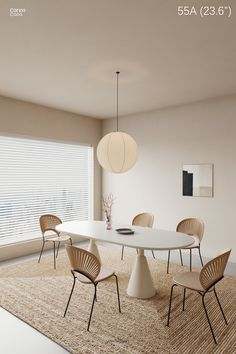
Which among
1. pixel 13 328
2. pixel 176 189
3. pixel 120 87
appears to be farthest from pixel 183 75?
pixel 13 328

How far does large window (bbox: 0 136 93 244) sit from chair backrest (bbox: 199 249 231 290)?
3509 millimetres

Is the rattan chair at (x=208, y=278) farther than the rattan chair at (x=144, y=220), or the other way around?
the rattan chair at (x=144, y=220)

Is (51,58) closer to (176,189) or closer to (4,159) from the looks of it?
(4,159)

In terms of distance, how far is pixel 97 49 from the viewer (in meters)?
2.78

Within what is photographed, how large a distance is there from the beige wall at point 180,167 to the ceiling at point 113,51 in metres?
0.51

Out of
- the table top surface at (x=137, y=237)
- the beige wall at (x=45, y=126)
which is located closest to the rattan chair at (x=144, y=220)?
the table top surface at (x=137, y=237)

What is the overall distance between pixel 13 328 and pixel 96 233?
4.30 feet

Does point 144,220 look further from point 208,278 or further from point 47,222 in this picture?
point 208,278

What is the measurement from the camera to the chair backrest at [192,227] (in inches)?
151

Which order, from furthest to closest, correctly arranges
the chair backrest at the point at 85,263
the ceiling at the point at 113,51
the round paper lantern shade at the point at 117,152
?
the round paper lantern shade at the point at 117,152
the chair backrest at the point at 85,263
the ceiling at the point at 113,51

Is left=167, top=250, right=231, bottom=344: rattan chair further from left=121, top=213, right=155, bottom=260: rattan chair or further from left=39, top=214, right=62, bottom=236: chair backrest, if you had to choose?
left=39, top=214, right=62, bottom=236: chair backrest

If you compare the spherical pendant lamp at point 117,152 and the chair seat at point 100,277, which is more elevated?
the spherical pendant lamp at point 117,152

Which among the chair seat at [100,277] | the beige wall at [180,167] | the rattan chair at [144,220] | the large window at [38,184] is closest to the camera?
the chair seat at [100,277]

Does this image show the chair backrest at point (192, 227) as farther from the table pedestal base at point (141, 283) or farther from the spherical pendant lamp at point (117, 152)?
the spherical pendant lamp at point (117, 152)
